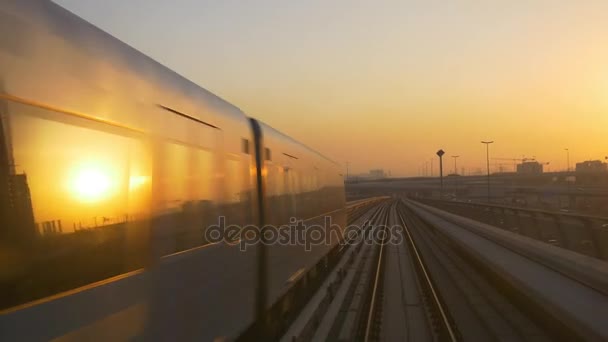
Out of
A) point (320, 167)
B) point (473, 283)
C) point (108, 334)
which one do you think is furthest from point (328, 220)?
point (108, 334)

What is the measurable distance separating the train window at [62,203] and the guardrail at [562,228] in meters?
11.1

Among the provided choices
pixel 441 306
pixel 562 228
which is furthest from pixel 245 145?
pixel 562 228

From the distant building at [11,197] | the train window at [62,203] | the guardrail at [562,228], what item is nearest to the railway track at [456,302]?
the guardrail at [562,228]

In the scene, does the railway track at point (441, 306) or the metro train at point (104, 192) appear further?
the railway track at point (441, 306)

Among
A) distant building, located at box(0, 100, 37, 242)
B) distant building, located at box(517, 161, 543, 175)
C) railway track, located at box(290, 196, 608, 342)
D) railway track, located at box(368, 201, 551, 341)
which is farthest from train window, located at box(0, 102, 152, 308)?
distant building, located at box(517, 161, 543, 175)

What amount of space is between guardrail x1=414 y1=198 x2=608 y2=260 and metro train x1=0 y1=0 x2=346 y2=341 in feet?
29.2

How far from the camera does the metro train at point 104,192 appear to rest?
11.7 feet

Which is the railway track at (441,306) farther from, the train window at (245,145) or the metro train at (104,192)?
the metro train at (104,192)

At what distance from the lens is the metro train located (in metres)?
3.57

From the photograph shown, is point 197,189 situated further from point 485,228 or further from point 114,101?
point 485,228

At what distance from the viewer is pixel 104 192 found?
454 cm

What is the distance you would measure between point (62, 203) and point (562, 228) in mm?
14678

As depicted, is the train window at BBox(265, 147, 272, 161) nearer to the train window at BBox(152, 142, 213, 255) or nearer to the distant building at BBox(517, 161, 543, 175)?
the train window at BBox(152, 142, 213, 255)

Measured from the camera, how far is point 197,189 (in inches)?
271
